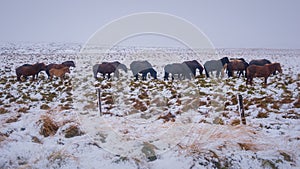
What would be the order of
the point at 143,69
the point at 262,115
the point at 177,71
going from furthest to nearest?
the point at 143,69 < the point at 177,71 < the point at 262,115

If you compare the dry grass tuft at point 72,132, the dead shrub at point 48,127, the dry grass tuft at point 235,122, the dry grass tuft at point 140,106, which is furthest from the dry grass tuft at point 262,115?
the dead shrub at point 48,127

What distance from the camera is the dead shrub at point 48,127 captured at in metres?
5.76

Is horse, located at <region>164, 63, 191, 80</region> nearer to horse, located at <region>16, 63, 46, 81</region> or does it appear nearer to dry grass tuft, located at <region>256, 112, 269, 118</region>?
dry grass tuft, located at <region>256, 112, 269, 118</region>

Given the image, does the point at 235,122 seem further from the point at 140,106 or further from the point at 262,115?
the point at 140,106

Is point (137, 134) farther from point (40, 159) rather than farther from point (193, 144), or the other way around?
point (40, 159)

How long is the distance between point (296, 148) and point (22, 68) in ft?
54.0

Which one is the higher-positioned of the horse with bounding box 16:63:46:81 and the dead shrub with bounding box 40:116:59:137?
the horse with bounding box 16:63:46:81

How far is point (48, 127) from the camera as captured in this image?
233 inches

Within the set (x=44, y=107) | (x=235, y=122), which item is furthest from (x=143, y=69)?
(x=235, y=122)

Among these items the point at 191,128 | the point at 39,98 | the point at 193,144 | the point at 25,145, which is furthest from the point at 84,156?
the point at 39,98

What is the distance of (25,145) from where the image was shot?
15.8ft

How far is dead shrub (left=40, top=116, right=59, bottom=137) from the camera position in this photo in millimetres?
5765

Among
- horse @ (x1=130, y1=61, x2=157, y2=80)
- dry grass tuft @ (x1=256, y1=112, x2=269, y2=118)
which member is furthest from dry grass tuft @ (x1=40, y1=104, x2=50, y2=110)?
horse @ (x1=130, y1=61, x2=157, y2=80)

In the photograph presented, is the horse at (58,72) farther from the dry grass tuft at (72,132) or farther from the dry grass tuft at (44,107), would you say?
the dry grass tuft at (72,132)
